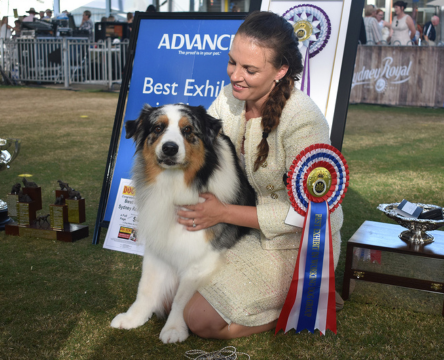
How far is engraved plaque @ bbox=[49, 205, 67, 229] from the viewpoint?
3.30 m

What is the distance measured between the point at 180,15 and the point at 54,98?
8963 mm

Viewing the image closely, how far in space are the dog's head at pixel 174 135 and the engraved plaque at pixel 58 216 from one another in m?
1.41

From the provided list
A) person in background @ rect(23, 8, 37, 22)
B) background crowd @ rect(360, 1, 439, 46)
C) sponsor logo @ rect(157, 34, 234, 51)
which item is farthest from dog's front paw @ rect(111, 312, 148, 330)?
person in background @ rect(23, 8, 37, 22)

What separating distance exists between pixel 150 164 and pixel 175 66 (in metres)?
1.31

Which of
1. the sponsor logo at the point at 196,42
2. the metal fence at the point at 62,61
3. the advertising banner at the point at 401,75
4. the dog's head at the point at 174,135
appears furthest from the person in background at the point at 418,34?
the dog's head at the point at 174,135

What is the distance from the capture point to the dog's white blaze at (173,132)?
198 cm

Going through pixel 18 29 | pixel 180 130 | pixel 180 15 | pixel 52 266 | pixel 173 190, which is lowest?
pixel 52 266

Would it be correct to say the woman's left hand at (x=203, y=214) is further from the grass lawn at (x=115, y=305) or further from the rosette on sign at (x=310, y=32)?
the rosette on sign at (x=310, y=32)

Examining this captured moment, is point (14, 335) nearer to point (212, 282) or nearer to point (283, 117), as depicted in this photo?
point (212, 282)

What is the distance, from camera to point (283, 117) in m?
2.13

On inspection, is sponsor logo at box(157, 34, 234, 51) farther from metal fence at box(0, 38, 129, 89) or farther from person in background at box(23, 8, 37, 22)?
person in background at box(23, 8, 37, 22)

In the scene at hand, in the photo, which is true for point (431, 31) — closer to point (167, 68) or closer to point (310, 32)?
point (310, 32)

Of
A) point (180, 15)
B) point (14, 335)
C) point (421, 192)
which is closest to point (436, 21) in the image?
point (421, 192)

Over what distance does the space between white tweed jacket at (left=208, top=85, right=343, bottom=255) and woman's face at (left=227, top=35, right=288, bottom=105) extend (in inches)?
5.4
